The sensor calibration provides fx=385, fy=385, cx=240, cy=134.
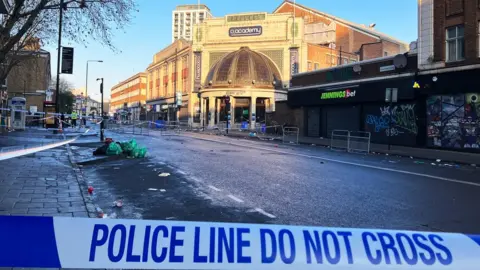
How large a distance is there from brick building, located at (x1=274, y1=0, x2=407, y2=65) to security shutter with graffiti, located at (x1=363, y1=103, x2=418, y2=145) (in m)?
33.3

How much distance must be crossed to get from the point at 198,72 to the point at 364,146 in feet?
146

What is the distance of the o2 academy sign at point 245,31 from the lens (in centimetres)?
5778

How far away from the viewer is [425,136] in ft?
70.1

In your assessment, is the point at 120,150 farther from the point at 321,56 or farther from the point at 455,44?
the point at 321,56

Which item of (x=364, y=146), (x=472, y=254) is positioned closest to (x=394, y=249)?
(x=472, y=254)

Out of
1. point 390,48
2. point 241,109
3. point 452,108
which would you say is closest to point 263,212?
point 452,108

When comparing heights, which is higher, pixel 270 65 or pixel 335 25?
pixel 335 25

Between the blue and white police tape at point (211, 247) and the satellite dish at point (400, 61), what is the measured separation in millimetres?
22069

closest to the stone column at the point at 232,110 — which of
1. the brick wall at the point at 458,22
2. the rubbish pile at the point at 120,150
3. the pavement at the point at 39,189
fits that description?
the brick wall at the point at 458,22

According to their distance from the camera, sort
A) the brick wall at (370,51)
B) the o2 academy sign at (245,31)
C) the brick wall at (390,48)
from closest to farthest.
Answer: the o2 academy sign at (245,31) → the brick wall at (370,51) → the brick wall at (390,48)

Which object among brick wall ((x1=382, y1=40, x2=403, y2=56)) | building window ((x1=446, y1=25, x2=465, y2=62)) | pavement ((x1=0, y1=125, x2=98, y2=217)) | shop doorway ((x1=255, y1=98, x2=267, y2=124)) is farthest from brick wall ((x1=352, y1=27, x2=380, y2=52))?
pavement ((x1=0, y1=125, x2=98, y2=217))

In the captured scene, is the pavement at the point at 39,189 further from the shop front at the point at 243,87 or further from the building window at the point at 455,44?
the shop front at the point at 243,87

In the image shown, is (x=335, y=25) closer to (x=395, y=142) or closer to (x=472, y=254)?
(x=395, y=142)

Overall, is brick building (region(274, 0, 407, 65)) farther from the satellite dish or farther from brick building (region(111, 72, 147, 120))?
brick building (region(111, 72, 147, 120))
